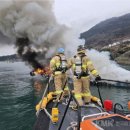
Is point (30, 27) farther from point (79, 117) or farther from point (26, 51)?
point (79, 117)

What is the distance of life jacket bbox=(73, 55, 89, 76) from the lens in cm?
1250

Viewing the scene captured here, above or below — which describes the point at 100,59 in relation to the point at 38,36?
below

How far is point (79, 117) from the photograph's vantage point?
23.6ft

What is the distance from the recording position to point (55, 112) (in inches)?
392

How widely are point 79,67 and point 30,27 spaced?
113 feet

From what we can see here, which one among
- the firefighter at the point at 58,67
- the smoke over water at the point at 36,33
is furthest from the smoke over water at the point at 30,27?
the firefighter at the point at 58,67

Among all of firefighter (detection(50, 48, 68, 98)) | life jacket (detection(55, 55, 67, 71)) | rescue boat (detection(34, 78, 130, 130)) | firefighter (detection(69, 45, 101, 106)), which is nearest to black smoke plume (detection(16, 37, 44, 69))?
firefighter (detection(50, 48, 68, 98))

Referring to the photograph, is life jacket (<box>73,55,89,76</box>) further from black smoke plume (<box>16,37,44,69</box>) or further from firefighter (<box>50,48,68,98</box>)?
black smoke plume (<box>16,37,44,69</box>)

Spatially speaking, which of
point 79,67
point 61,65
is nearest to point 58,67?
point 61,65

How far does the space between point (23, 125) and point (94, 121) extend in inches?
418

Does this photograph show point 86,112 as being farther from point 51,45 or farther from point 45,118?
point 51,45

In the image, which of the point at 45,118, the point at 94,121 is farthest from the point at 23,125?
the point at 94,121

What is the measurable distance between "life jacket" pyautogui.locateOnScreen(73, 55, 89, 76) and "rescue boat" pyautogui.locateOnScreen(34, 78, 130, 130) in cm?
130

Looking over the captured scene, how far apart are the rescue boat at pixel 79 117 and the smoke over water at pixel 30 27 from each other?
31.1m
